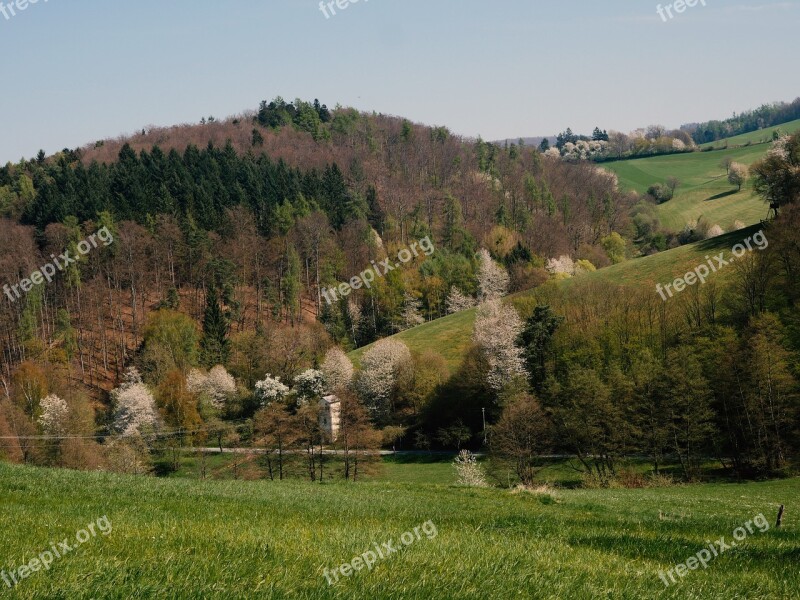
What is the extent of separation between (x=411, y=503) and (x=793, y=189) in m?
102

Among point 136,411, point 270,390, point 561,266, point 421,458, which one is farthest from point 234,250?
point 421,458

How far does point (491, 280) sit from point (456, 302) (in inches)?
416

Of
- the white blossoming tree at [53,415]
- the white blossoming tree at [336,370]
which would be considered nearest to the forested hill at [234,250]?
the white blossoming tree at [336,370]

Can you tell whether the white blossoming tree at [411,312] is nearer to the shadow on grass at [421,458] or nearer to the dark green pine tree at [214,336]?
the dark green pine tree at [214,336]

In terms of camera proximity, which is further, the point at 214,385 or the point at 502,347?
the point at 214,385

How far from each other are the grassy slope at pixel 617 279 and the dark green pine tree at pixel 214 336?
24.1 metres

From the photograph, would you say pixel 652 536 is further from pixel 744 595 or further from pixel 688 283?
pixel 688 283

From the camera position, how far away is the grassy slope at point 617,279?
11550cm

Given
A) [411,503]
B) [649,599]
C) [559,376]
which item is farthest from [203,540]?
[559,376]

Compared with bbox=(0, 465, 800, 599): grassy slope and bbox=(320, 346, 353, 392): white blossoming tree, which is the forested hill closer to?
bbox=(320, 346, 353, 392): white blossoming tree

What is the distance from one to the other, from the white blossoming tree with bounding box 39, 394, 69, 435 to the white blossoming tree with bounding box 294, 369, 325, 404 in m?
33.5

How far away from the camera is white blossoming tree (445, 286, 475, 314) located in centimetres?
15125

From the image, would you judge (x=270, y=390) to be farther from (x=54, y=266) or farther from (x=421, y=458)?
(x=54, y=266)

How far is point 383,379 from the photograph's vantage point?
10544 centimetres
